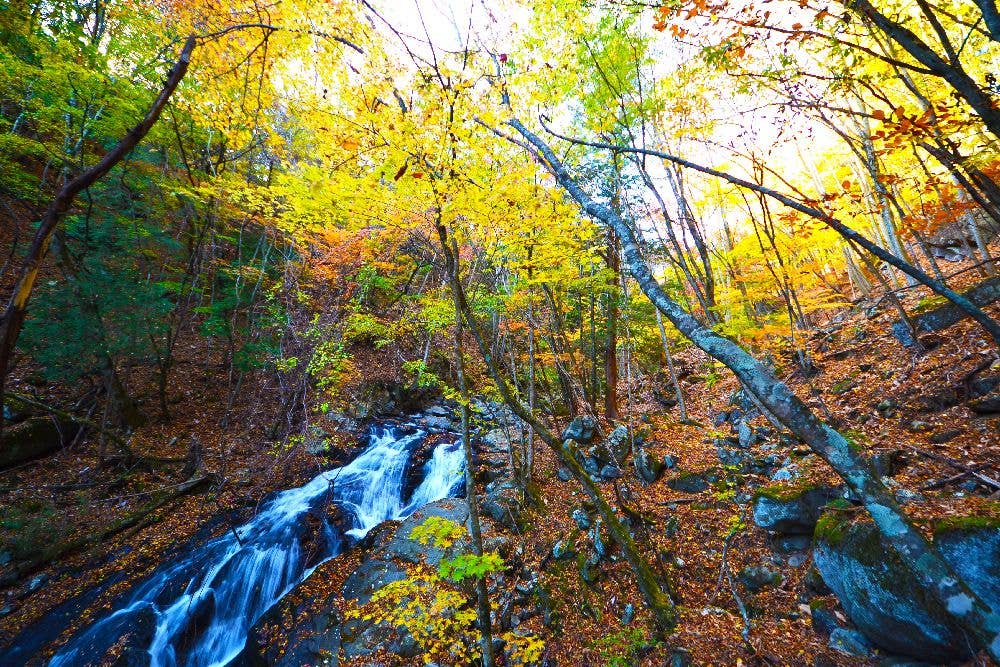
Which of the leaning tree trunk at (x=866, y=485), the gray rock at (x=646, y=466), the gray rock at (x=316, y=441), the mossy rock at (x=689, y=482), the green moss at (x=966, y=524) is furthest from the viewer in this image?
the gray rock at (x=316, y=441)

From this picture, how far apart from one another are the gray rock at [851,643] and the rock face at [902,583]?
9cm

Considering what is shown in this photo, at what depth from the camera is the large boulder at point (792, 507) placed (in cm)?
550

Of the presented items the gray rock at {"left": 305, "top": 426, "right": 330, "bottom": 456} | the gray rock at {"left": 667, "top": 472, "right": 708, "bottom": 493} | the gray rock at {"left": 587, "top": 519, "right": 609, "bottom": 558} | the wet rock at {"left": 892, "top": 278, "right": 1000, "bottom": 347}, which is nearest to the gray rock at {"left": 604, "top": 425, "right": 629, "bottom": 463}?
the gray rock at {"left": 667, "top": 472, "right": 708, "bottom": 493}

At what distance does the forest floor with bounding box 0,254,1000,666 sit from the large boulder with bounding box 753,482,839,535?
0.42 metres

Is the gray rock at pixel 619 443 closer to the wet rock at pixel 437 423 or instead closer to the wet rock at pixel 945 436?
the wet rock at pixel 945 436

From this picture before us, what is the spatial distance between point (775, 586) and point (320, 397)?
13.0 meters

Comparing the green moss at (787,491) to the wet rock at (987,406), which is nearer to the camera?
the wet rock at (987,406)

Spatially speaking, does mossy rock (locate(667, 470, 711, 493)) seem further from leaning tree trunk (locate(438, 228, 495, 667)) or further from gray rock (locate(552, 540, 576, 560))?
leaning tree trunk (locate(438, 228, 495, 667))

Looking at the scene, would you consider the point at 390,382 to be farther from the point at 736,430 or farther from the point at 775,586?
the point at 775,586

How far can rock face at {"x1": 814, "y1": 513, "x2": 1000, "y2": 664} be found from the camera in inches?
139

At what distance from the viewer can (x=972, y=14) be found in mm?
6215

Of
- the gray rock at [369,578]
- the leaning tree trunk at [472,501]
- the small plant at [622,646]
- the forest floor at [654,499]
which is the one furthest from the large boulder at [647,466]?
the gray rock at [369,578]

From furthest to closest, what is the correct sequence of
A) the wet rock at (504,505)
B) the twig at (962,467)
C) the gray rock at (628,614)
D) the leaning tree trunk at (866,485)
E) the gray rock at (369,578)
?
the wet rock at (504,505), the gray rock at (369,578), the gray rock at (628,614), the twig at (962,467), the leaning tree trunk at (866,485)

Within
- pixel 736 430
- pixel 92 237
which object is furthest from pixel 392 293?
pixel 736 430
